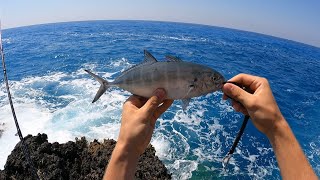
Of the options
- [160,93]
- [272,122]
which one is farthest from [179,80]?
[272,122]

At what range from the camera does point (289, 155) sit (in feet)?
7.18

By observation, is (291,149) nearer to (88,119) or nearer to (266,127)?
(266,127)

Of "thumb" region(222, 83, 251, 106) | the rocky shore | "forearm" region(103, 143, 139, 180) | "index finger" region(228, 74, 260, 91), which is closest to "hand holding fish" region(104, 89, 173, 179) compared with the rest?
"forearm" region(103, 143, 139, 180)

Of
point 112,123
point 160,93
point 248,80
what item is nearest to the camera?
point 248,80

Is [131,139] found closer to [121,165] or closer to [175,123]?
[121,165]

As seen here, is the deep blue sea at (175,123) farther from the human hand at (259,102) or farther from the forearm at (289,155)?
the forearm at (289,155)

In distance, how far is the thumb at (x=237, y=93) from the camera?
2.54 meters

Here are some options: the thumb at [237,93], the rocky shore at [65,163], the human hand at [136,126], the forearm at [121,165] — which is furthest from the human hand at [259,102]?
the rocky shore at [65,163]

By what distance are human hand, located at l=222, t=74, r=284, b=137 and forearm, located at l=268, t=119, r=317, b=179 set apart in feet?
0.20

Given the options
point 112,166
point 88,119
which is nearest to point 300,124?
point 88,119

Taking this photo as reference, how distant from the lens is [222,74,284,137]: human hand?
7.84ft

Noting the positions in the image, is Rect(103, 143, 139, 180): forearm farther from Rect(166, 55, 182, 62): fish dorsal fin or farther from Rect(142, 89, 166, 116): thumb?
Rect(166, 55, 182, 62): fish dorsal fin

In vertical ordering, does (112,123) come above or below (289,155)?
below

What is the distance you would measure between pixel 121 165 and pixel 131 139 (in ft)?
0.77
